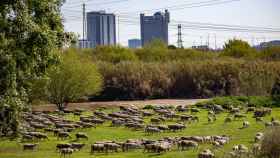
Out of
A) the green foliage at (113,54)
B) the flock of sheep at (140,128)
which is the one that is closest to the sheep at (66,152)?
the flock of sheep at (140,128)

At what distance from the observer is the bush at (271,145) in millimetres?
23109

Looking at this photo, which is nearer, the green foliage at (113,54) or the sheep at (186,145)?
the sheep at (186,145)

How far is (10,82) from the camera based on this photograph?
89.7ft

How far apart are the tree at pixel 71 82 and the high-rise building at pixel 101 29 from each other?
77418 mm

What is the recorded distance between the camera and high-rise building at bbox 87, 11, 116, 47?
501 feet

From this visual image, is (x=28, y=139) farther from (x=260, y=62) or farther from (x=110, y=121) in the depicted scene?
(x=260, y=62)

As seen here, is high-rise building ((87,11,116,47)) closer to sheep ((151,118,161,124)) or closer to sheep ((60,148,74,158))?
sheep ((151,118,161,124))

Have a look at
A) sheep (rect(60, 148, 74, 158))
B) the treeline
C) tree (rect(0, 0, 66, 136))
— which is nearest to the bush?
tree (rect(0, 0, 66, 136))

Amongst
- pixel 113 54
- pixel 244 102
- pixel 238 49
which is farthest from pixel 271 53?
pixel 244 102

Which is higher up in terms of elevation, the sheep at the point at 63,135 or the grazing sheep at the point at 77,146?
the grazing sheep at the point at 77,146

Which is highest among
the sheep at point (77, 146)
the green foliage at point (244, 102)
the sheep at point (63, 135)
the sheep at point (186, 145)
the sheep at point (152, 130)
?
the sheep at point (186, 145)

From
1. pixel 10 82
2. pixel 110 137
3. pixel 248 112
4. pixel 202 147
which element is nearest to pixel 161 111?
pixel 248 112

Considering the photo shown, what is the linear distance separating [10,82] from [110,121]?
24957mm

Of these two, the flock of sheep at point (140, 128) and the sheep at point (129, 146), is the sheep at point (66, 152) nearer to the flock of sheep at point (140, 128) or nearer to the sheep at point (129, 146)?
the flock of sheep at point (140, 128)
